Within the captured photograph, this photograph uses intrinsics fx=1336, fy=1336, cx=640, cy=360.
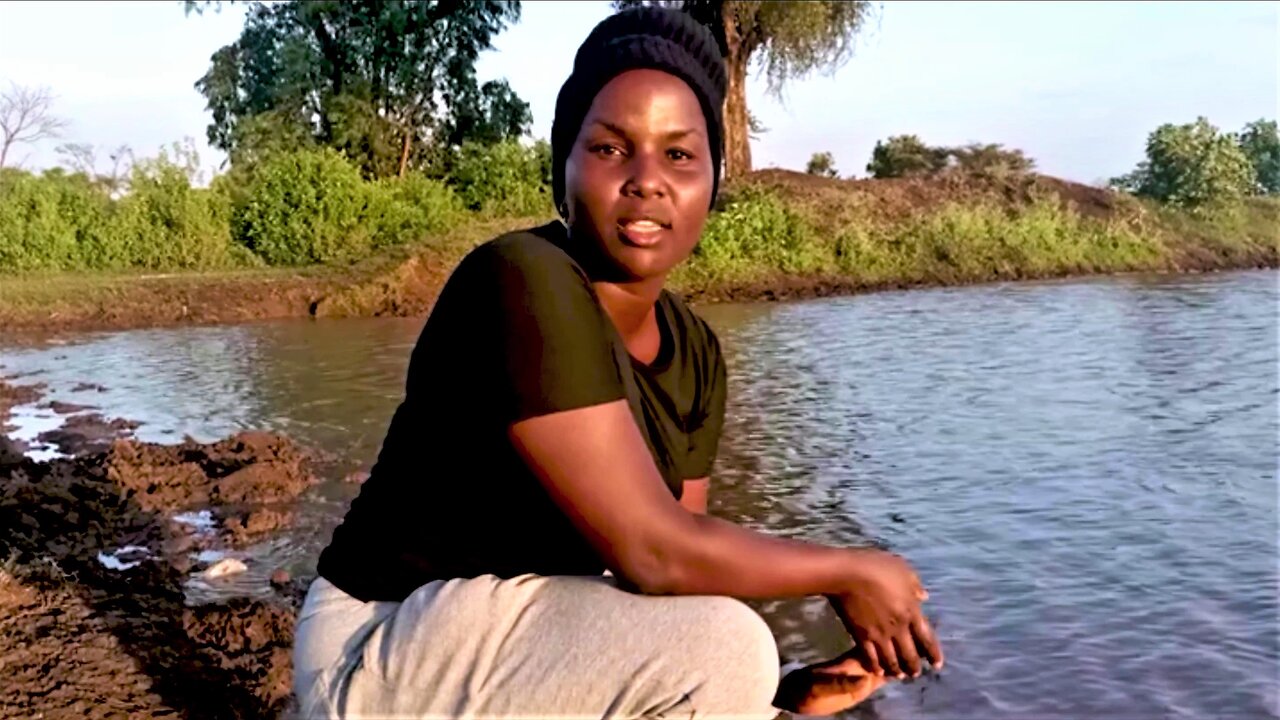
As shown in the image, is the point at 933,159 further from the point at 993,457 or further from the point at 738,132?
the point at 993,457

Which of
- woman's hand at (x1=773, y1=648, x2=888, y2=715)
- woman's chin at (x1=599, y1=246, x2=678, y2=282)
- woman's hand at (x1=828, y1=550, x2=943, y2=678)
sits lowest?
woman's hand at (x1=773, y1=648, x2=888, y2=715)

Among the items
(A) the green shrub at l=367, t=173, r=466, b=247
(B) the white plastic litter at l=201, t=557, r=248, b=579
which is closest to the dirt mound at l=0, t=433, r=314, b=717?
(B) the white plastic litter at l=201, t=557, r=248, b=579

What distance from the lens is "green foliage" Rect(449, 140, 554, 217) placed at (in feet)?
73.5

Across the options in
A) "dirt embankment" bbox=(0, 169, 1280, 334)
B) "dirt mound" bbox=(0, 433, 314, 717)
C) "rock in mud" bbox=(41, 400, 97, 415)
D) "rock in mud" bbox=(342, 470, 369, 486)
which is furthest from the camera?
"dirt embankment" bbox=(0, 169, 1280, 334)

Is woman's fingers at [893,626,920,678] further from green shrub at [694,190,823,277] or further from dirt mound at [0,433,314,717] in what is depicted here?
green shrub at [694,190,823,277]

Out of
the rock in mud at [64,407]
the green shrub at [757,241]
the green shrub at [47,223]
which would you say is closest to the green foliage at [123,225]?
the green shrub at [47,223]

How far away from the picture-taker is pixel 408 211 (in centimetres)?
2089

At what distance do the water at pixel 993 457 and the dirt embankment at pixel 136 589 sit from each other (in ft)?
1.30

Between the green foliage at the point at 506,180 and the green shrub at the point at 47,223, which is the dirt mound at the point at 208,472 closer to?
the green shrub at the point at 47,223

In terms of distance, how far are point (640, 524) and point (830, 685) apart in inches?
16.2

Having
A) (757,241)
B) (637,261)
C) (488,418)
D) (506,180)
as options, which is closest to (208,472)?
(637,261)

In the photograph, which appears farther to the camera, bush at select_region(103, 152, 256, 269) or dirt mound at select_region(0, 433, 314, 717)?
bush at select_region(103, 152, 256, 269)

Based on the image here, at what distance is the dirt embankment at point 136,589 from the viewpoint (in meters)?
3.12

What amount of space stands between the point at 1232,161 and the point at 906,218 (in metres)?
7.74
